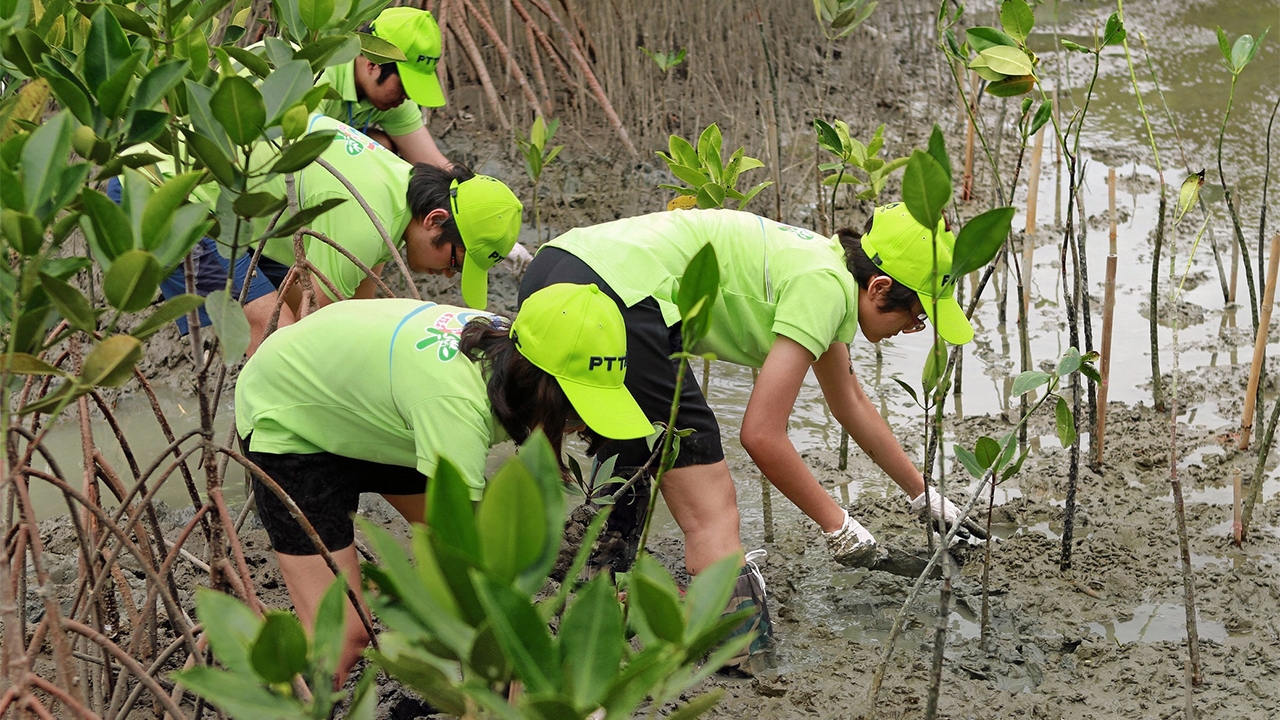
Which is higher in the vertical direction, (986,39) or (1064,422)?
(986,39)

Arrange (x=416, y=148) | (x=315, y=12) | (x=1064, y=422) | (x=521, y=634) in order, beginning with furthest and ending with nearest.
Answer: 1. (x=416, y=148)
2. (x=1064, y=422)
3. (x=315, y=12)
4. (x=521, y=634)

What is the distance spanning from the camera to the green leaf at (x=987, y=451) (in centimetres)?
202

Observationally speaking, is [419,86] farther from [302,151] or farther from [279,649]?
[279,649]

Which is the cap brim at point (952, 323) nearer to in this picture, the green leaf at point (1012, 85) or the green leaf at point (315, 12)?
the green leaf at point (1012, 85)

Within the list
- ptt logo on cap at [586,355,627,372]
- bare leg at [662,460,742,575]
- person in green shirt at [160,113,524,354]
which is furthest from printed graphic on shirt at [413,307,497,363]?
bare leg at [662,460,742,575]

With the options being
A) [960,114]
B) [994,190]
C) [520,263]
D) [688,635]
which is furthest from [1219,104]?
[688,635]

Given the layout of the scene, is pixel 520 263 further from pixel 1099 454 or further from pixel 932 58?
pixel 932 58

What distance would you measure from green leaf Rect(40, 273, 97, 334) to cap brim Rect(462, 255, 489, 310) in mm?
1452

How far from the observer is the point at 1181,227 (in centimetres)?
501

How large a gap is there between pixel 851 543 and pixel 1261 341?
51.3 inches

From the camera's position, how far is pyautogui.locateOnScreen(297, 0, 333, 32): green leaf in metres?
1.55

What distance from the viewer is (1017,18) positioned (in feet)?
7.71

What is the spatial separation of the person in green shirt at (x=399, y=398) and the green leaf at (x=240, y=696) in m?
0.96

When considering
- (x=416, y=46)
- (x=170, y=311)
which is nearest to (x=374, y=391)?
(x=170, y=311)
